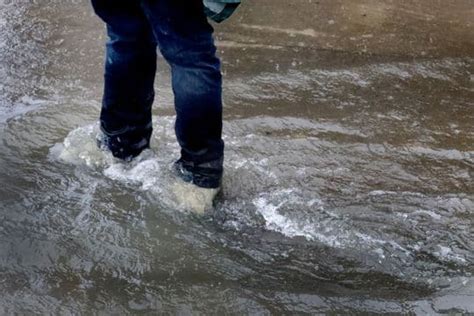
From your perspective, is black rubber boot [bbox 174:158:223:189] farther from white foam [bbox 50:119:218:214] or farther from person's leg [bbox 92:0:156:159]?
person's leg [bbox 92:0:156:159]

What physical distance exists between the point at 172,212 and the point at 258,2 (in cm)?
206

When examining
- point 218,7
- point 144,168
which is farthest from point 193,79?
point 144,168

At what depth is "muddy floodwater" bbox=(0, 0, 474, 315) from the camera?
1.96 metres

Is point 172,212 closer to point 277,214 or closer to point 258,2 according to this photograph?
point 277,214

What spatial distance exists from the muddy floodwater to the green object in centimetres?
65

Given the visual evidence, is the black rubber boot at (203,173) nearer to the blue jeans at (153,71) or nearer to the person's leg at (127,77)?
the blue jeans at (153,71)

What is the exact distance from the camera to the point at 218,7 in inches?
76.7

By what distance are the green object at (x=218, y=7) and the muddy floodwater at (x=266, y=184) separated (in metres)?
0.65

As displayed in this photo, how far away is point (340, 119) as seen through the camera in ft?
9.45

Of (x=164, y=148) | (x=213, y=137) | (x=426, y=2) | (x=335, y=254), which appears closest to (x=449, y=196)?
(x=335, y=254)

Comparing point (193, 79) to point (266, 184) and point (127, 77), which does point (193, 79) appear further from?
point (266, 184)

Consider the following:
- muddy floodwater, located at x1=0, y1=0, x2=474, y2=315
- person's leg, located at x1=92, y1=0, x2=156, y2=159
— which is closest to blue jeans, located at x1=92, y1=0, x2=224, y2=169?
person's leg, located at x1=92, y1=0, x2=156, y2=159

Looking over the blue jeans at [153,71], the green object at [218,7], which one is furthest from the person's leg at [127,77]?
the green object at [218,7]

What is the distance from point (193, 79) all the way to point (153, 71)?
33 centimetres
